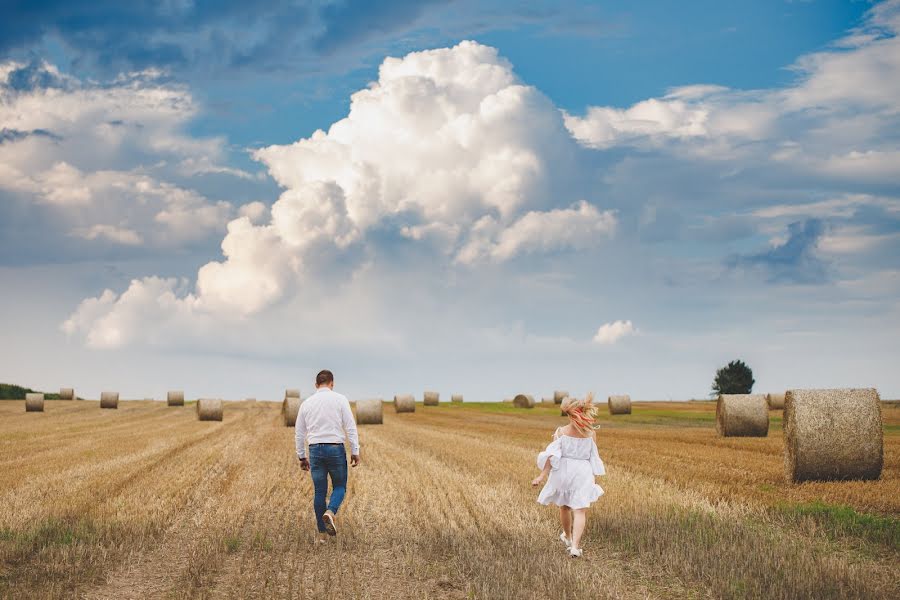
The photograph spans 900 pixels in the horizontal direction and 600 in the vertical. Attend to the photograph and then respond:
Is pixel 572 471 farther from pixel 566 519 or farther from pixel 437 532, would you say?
pixel 437 532

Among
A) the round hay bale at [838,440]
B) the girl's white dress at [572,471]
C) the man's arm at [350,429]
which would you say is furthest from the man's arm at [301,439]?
the round hay bale at [838,440]

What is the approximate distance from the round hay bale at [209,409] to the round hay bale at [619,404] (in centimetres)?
2163

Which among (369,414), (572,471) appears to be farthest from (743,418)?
(572,471)

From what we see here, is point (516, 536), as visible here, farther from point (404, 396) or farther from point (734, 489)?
point (404, 396)

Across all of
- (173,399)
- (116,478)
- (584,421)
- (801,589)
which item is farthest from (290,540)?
(173,399)

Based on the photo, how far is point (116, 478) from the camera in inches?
664

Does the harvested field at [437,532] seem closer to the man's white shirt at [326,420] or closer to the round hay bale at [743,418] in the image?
the man's white shirt at [326,420]

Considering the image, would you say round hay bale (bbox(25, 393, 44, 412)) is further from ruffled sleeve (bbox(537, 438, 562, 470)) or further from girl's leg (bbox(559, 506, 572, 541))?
ruffled sleeve (bbox(537, 438, 562, 470))

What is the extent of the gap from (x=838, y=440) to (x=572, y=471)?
9.09 meters

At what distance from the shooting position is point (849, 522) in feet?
38.6

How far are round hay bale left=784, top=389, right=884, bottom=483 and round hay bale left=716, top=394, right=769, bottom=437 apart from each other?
1190cm

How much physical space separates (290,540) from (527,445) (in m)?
15.0

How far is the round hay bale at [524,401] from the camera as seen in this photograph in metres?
63.2

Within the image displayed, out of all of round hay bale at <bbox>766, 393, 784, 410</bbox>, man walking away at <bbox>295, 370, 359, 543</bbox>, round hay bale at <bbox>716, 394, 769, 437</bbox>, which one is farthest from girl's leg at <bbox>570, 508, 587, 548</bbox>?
round hay bale at <bbox>766, 393, 784, 410</bbox>
